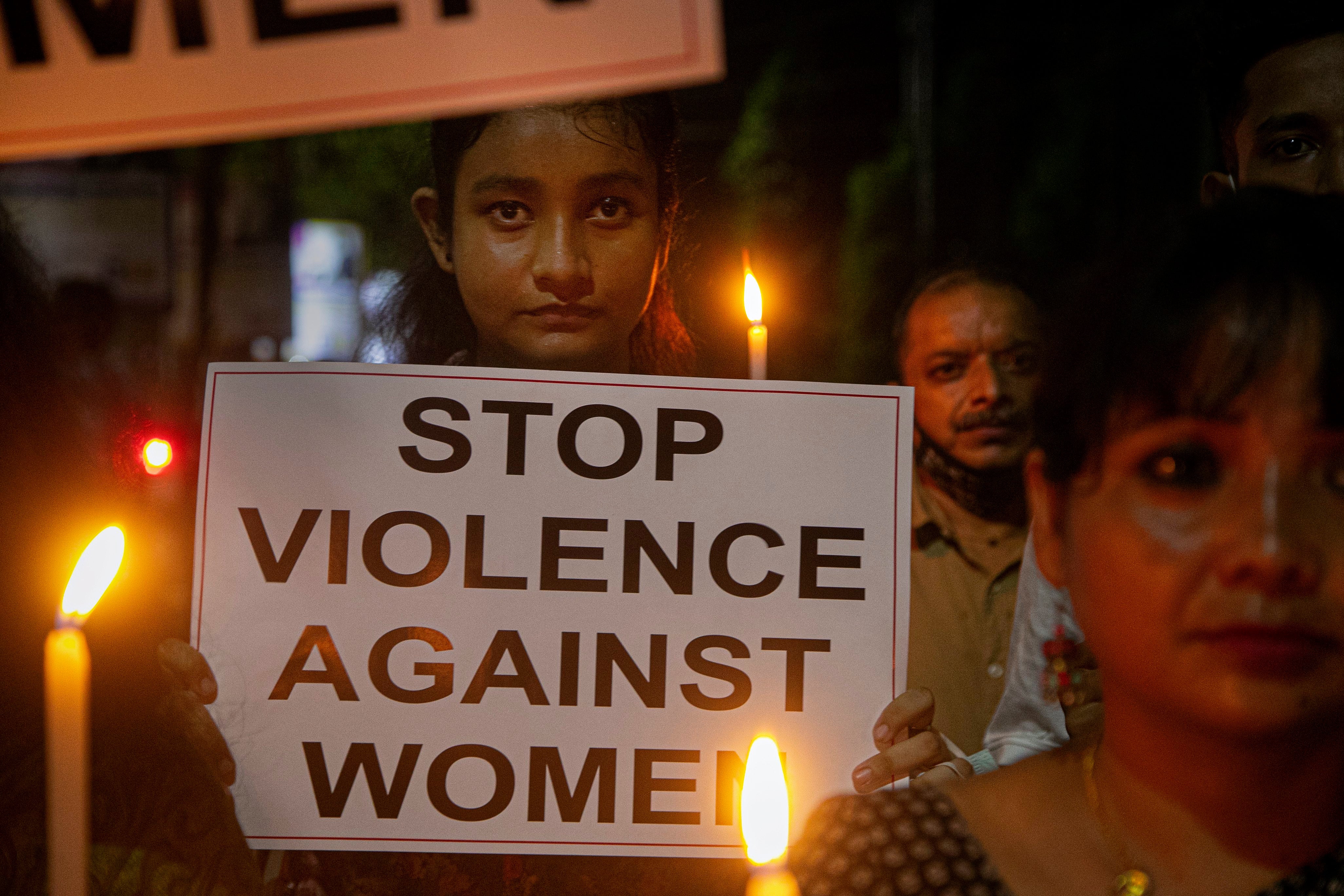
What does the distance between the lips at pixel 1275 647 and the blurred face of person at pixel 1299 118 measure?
0.73 meters

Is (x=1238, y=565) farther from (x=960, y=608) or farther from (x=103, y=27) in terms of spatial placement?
(x=103, y=27)

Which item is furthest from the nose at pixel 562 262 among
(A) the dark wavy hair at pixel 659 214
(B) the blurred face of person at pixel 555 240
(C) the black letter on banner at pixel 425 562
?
(C) the black letter on banner at pixel 425 562

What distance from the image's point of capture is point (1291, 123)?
1545mm

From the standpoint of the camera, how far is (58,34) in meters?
1.52

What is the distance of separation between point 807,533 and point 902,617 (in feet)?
0.52

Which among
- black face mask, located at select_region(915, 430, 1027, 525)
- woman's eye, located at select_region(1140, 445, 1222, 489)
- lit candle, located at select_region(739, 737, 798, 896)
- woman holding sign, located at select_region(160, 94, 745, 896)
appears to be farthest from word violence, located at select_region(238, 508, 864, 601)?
black face mask, located at select_region(915, 430, 1027, 525)

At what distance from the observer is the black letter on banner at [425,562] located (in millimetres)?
1453

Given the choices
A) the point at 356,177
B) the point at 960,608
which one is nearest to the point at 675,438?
the point at 960,608

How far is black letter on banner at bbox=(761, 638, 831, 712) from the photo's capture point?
146 centimetres

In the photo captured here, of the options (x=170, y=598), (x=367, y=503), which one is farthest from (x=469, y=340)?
(x=170, y=598)

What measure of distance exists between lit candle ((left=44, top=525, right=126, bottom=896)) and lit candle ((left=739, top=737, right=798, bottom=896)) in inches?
22.3

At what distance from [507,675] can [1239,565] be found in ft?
2.74

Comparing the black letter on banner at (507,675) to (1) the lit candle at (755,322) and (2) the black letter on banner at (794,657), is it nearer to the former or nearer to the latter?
(2) the black letter on banner at (794,657)

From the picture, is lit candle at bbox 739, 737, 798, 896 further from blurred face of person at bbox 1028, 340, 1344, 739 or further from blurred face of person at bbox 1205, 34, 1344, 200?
blurred face of person at bbox 1205, 34, 1344, 200
